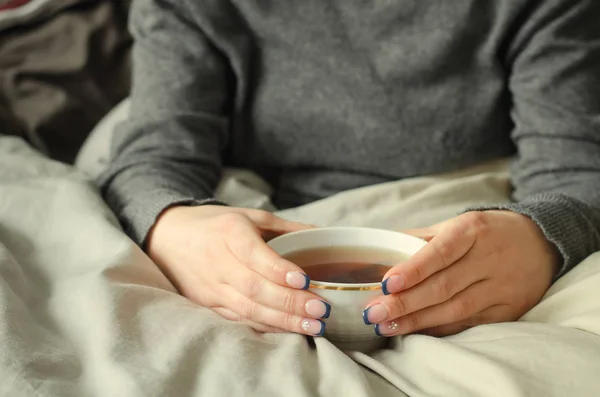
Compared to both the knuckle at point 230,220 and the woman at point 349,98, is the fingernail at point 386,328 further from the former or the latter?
the woman at point 349,98

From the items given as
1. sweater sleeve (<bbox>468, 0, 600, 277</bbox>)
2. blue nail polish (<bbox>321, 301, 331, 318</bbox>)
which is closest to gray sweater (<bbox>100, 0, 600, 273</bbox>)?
sweater sleeve (<bbox>468, 0, 600, 277</bbox>)

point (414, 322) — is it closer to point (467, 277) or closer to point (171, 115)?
point (467, 277)

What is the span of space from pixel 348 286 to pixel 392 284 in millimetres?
35

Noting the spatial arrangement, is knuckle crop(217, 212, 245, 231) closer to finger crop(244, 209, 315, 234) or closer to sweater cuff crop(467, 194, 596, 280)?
finger crop(244, 209, 315, 234)

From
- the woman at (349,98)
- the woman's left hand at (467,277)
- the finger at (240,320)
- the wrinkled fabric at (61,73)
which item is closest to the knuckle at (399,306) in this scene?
the woman's left hand at (467,277)

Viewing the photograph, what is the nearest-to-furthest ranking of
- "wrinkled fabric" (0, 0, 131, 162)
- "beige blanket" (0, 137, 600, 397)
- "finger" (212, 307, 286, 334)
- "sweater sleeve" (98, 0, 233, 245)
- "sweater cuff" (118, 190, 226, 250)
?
"beige blanket" (0, 137, 600, 397), "finger" (212, 307, 286, 334), "sweater cuff" (118, 190, 226, 250), "sweater sleeve" (98, 0, 233, 245), "wrinkled fabric" (0, 0, 131, 162)

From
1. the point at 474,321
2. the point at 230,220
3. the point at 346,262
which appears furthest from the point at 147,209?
the point at 474,321

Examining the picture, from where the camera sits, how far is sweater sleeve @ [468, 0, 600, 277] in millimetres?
803

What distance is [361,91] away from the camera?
869 mm

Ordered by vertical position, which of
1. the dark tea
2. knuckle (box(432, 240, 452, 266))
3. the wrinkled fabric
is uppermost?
knuckle (box(432, 240, 452, 266))

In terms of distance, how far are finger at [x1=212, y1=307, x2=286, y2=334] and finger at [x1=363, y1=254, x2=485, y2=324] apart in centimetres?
9

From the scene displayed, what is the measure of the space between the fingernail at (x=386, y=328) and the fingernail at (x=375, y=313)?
0.02 m

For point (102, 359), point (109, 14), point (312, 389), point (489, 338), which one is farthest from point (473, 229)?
point (109, 14)

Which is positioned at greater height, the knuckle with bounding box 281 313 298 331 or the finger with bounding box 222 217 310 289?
the finger with bounding box 222 217 310 289
